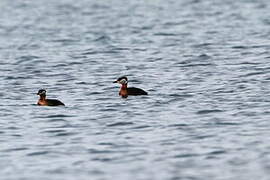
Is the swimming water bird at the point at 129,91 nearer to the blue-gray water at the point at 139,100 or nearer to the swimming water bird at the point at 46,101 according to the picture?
the blue-gray water at the point at 139,100

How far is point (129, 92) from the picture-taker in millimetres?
28359

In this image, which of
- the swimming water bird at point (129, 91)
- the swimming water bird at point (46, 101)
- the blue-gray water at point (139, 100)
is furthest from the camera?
the swimming water bird at point (129, 91)

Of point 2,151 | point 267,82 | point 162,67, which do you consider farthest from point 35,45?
point 2,151

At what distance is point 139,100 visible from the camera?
91.9ft

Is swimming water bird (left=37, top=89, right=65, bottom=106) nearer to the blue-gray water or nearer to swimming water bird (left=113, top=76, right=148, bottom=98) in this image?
the blue-gray water

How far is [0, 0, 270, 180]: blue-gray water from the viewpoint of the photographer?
19500 millimetres

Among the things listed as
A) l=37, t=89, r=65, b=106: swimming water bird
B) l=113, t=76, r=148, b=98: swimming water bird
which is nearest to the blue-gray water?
A: l=37, t=89, r=65, b=106: swimming water bird

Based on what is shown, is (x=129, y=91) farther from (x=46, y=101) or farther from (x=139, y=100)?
(x=46, y=101)

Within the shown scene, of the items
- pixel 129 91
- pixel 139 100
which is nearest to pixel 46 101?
pixel 129 91

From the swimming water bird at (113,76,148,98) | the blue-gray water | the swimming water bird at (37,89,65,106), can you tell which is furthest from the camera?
the swimming water bird at (113,76,148,98)

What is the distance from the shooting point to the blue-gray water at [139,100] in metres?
19.5

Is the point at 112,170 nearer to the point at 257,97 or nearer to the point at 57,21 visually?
the point at 257,97

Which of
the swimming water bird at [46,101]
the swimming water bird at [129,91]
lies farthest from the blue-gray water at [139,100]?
the swimming water bird at [129,91]

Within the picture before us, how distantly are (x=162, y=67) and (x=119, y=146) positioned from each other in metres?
15.4
